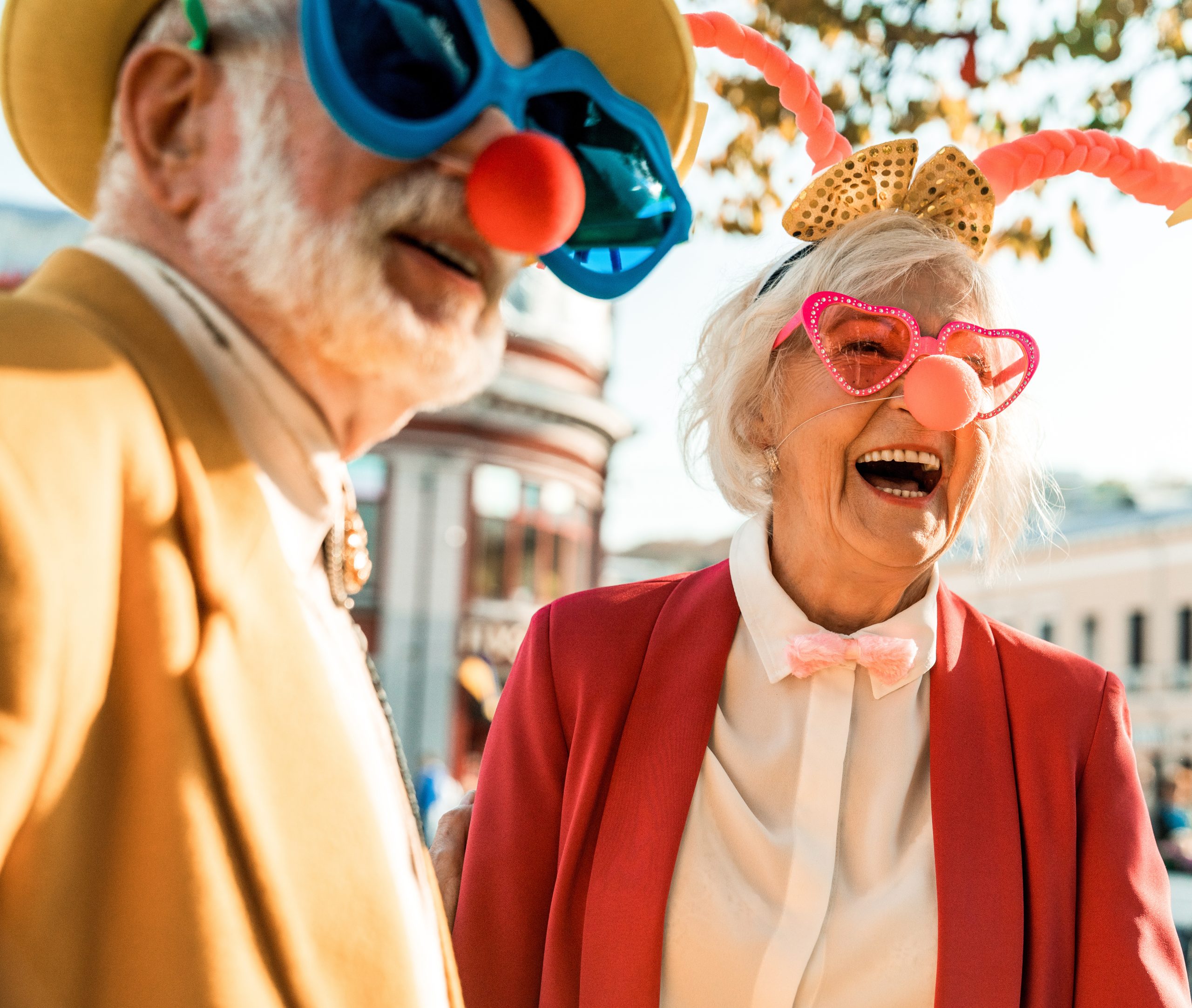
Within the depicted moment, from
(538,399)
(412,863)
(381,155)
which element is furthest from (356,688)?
(538,399)

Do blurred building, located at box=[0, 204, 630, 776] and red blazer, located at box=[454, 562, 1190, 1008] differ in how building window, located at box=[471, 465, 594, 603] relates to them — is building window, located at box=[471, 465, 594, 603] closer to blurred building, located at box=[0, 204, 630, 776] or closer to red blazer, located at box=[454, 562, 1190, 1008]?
blurred building, located at box=[0, 204, 630, 776]

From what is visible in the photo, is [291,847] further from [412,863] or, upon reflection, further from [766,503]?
[766,503]

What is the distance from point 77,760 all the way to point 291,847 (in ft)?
0.61

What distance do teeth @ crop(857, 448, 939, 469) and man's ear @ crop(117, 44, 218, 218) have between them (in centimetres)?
143

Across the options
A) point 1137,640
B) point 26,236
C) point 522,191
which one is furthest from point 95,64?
point 1137,640

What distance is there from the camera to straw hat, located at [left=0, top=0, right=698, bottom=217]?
4.17 ft

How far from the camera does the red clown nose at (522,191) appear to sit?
3.70 feet

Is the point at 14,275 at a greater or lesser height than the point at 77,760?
greater

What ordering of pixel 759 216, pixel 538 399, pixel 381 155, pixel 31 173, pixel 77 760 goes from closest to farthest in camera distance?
pixel 77 760
pixel 381 155
pixel 31 173
pixel 759 216
pixel 538 399

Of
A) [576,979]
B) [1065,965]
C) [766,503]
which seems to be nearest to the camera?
[1065,965]

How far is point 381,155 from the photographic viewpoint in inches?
45.1

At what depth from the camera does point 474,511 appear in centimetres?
1988

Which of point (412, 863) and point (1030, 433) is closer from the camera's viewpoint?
point (412, 863)

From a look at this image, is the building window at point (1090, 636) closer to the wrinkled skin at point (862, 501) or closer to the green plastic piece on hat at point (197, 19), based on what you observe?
the wrinkled skin at point (862, 501)
